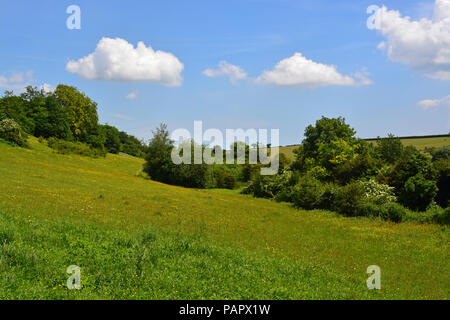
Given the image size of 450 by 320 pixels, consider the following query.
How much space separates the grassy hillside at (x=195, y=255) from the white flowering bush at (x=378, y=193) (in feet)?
29.0

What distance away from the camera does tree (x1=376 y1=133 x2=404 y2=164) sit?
214 ft

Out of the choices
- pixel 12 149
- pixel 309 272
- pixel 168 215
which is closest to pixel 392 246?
pixel 309 272

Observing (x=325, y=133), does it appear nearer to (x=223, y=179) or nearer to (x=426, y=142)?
(x=223, y=179)

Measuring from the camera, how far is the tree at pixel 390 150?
65.4m

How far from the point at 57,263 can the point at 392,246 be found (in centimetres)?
1700

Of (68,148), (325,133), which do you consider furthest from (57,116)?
→ (325,133)

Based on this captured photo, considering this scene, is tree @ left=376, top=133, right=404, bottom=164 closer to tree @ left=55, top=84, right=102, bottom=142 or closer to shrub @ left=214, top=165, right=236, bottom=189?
shrub @ left=214, top=165, right=236, bottom=189

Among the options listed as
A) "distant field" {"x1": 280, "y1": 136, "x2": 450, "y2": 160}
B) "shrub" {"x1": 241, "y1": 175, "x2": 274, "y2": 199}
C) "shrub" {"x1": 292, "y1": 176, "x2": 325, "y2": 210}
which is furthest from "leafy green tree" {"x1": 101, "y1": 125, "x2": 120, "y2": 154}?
"shrub" {"x1": 292, "y1": 176, "x2": 325, "y2": 210}

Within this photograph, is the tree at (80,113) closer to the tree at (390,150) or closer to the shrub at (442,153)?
the tree at (390,150)

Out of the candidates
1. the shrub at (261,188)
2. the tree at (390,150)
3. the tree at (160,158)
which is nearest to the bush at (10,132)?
the tree at (160,158)

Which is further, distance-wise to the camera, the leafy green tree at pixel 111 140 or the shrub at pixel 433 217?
the leafy green tree at pixel 111 140

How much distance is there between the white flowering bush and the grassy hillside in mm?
8851

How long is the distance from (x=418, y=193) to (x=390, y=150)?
36.1m

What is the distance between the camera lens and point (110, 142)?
117062mm
